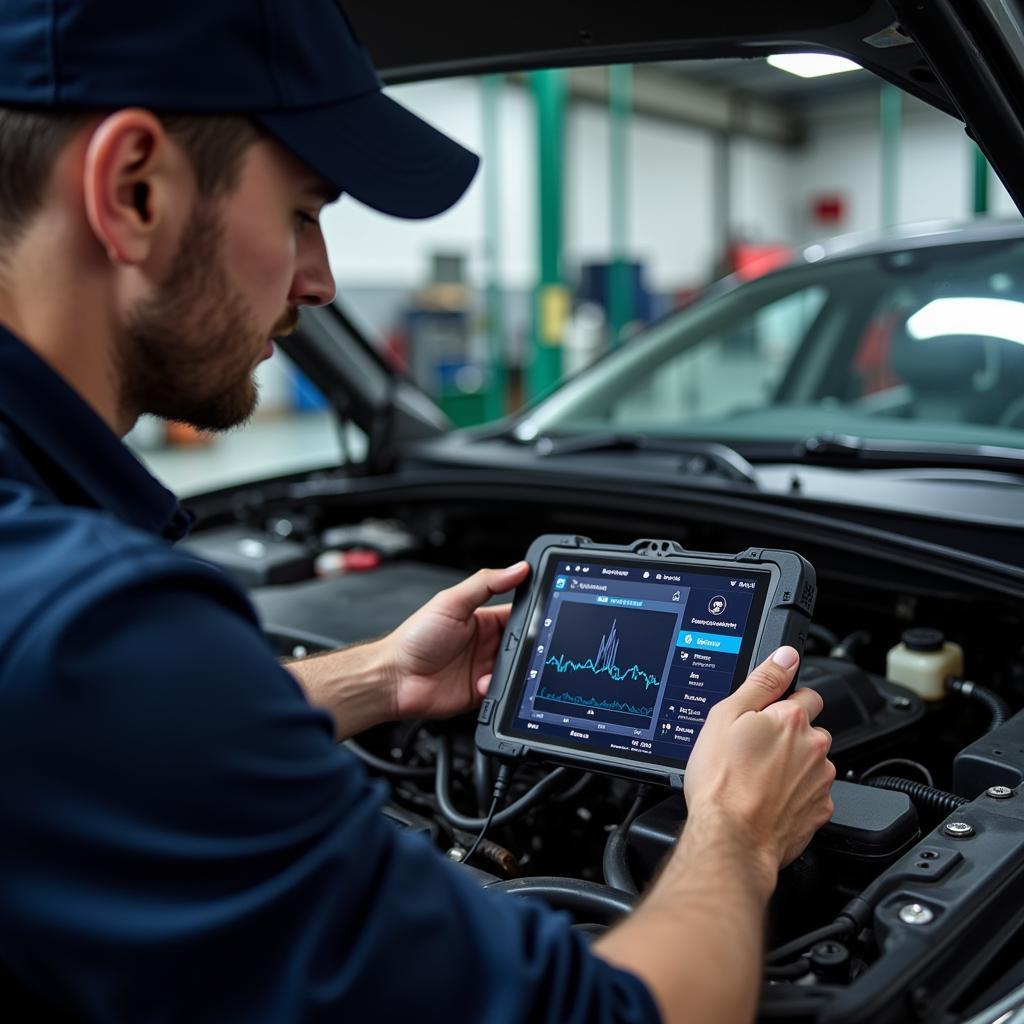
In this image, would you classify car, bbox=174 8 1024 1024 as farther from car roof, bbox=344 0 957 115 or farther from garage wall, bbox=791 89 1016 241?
garage wall, bbox=791 89 1016 241

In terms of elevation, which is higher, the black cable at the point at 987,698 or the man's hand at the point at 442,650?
the man's hand at the point at 442,650

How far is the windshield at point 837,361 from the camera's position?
181 centimetres

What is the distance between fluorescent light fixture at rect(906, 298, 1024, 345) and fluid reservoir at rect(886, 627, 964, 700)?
0.63 metres

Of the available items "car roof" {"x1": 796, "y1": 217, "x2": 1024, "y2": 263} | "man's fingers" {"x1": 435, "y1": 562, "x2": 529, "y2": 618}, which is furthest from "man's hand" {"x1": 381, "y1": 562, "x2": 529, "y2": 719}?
"car roof" {"x1": 796, "y1": 217, "x2": 1024, "y2": 263}

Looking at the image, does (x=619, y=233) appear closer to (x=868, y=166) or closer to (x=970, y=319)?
(x=970, y=319)

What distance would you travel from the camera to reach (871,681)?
1324 mm

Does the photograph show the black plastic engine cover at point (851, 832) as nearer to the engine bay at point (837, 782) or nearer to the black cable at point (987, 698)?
the engine bay at point (837, 782)

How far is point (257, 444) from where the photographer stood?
10.1 meters

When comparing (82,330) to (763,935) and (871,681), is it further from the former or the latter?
(871,681)

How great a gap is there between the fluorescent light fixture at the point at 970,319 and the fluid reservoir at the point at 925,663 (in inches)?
24.9

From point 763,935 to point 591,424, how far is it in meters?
1.47

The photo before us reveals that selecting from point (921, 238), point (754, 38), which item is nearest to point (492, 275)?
point (921, 238)

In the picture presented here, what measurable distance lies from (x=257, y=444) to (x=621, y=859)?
9.40 m

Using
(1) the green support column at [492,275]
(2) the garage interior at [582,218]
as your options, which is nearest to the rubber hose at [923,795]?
(2) the garage interior at [582,218]
